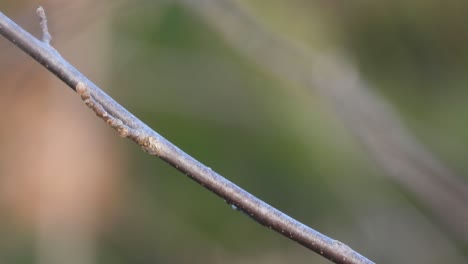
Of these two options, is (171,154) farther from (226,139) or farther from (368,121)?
(226,139)

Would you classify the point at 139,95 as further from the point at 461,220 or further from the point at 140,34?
the point at 461,220

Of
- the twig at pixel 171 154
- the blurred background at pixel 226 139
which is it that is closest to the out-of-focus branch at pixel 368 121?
the blurred background at pixel 226 139

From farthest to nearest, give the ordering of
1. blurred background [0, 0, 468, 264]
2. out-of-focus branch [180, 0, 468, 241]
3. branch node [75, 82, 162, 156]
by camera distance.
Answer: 1. blurred background [0, 0, 468, 264]
2. out-of-focus branch [180, 0, 468, 241]
3. branch node [75, 82, 162, 156]

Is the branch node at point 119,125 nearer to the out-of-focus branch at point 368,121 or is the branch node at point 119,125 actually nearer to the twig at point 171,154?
the twig at point 171,154

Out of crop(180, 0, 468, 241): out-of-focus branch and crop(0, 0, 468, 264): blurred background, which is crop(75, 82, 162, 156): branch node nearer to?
crop(180, 0, 468, 241): out-of-focus branch

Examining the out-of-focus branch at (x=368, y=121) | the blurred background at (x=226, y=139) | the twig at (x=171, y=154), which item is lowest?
the blurred background at (x=226, y=139)

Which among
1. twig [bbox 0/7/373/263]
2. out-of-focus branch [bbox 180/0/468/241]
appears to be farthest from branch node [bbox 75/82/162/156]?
out-of-focus branch [bbox 180/0/468/241]

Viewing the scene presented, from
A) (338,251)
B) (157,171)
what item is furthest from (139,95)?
(338,251)
